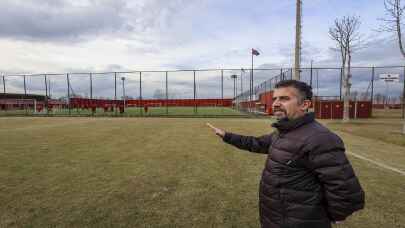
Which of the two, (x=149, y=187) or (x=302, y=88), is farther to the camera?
(x=149, y=187)

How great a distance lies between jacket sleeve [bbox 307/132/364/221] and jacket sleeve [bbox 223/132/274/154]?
0.78 meters

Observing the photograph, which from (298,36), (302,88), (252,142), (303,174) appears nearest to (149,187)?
(252,142)

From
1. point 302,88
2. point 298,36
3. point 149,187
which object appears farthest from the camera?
point 298,36

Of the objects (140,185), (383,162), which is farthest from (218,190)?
(383,162)

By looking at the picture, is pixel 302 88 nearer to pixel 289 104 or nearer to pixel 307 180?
pixel 289 104

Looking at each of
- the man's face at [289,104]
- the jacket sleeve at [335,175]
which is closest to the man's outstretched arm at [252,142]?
the man's face at [289,104]

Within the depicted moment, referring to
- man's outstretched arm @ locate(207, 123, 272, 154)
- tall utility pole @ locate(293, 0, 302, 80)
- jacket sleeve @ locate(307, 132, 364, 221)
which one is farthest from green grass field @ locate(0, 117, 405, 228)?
tall utility pole @ locate(293, 0, 302, 80)

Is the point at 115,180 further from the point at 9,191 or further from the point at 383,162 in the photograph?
the point at 383,162

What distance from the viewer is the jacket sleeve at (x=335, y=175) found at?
157 centimetres

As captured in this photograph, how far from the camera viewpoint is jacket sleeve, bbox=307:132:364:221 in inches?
61.7

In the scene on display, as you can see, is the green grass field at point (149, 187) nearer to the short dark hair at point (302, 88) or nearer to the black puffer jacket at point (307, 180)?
the black puffer jacket at point (307, 180)

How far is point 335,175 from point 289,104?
551mm

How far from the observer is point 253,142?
253cm

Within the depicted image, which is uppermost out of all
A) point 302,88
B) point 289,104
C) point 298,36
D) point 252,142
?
point 298,36
